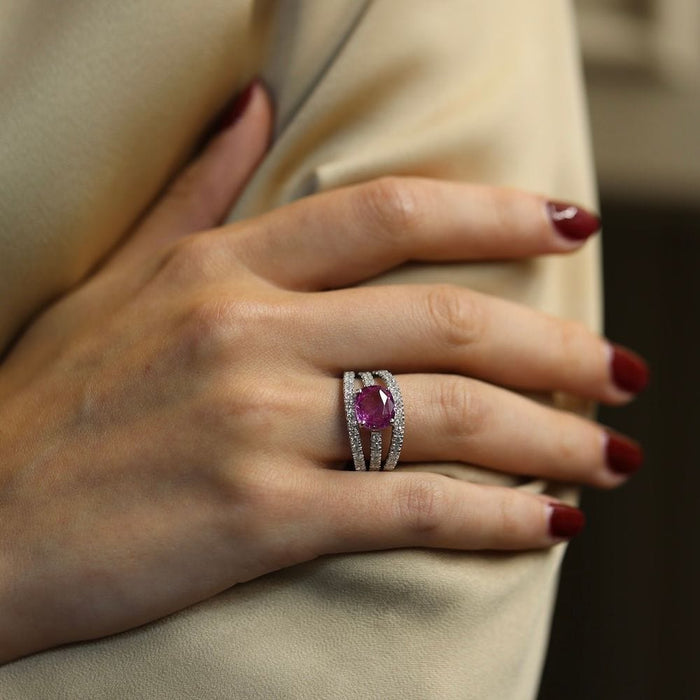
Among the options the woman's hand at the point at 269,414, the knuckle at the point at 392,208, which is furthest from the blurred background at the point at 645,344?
the knuckle at the point at 392,208

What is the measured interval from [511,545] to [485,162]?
30 centimetres

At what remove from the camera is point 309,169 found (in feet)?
2.25

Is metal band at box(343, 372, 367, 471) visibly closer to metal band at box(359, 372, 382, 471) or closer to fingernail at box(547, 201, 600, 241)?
metal band at box(359, 372, 382, 471)

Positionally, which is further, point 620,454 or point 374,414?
point 620,454

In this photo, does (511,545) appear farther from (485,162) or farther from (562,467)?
(485,162)

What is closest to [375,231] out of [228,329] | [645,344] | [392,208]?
[392,208]

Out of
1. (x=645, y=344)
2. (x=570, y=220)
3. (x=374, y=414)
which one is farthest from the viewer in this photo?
(x=645, y=344)

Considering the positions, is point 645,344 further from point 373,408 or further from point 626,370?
point 373,408

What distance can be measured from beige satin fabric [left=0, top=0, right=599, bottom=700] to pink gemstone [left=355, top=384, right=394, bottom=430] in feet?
0.30

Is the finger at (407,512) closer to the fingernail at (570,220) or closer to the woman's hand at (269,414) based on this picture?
the woman's hand at (269,414)

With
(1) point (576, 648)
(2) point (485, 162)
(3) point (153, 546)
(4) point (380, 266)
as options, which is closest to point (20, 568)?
(3) point (153, 546)

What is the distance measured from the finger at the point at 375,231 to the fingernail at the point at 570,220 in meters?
0.04

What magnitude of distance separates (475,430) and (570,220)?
0.63 ft

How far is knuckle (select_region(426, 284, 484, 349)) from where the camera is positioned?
23.4 inches
